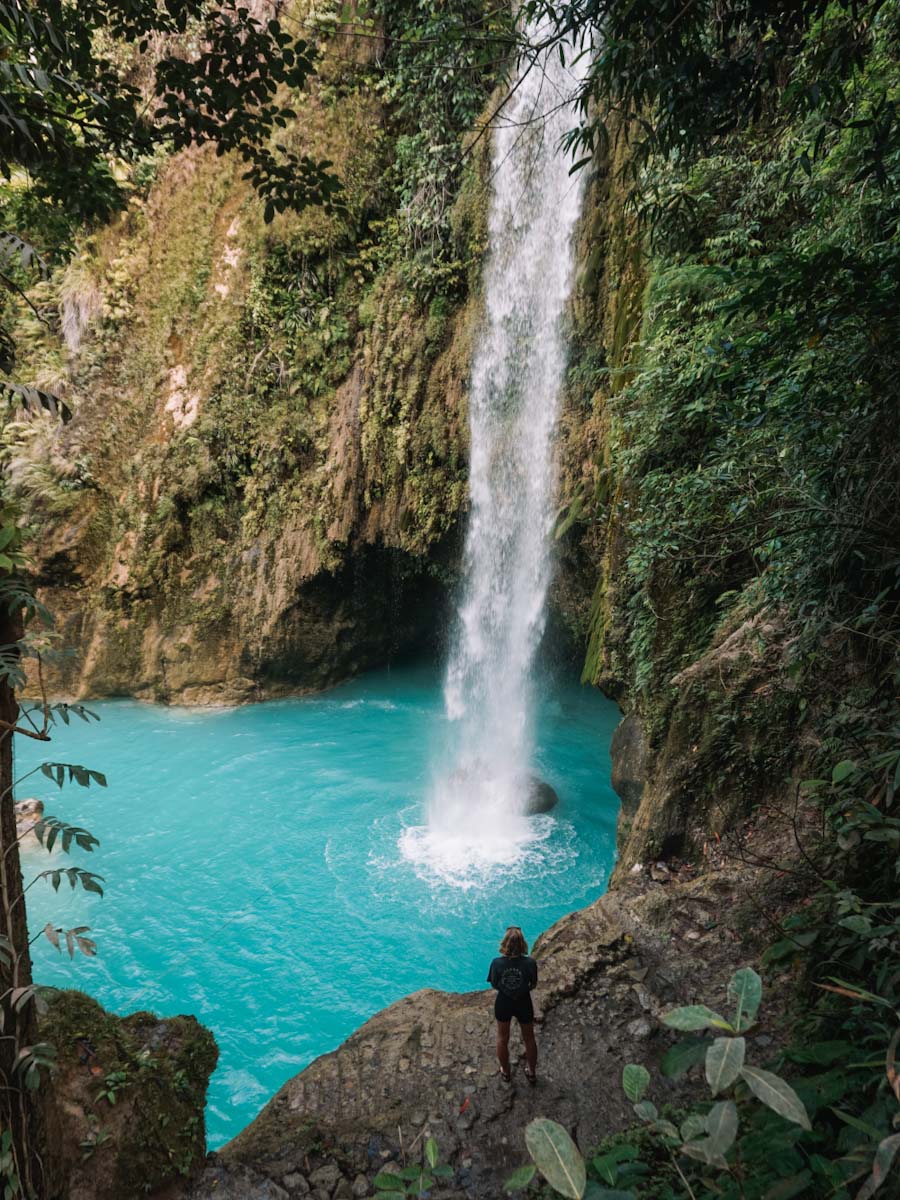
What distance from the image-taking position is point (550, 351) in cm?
1034

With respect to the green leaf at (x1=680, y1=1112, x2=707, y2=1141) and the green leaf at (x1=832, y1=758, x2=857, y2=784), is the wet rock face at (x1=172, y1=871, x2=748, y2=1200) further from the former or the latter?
the green leaf at (x1=680, y1=1112, x2=707, y2=1141)

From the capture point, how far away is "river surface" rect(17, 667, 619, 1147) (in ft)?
20.3

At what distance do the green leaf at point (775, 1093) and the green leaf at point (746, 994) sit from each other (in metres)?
0.14

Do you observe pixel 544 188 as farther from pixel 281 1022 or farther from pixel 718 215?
pixel 281 1022

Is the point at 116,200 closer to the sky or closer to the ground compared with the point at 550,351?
closer to the ground

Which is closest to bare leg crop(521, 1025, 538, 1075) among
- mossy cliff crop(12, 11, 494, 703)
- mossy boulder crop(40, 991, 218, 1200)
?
mossy boulder crop(40, 991, 218, 1200)

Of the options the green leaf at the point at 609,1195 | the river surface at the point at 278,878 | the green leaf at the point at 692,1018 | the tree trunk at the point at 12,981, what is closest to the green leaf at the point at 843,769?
the green leaf at the point at 692,1018

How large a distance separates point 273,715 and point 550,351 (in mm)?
8064

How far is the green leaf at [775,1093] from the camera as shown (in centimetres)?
126

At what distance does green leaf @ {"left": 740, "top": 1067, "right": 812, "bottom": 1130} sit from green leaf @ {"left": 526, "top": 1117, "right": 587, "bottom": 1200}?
36 centimetres

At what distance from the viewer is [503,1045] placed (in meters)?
3.73

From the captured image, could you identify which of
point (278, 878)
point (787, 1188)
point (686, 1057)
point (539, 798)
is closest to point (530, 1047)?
point (686, 1057)

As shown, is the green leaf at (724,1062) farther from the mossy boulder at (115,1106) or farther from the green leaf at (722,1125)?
the mossy boulder at (115,1106)

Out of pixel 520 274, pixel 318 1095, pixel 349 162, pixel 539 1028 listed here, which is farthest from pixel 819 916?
pixel 349 162
